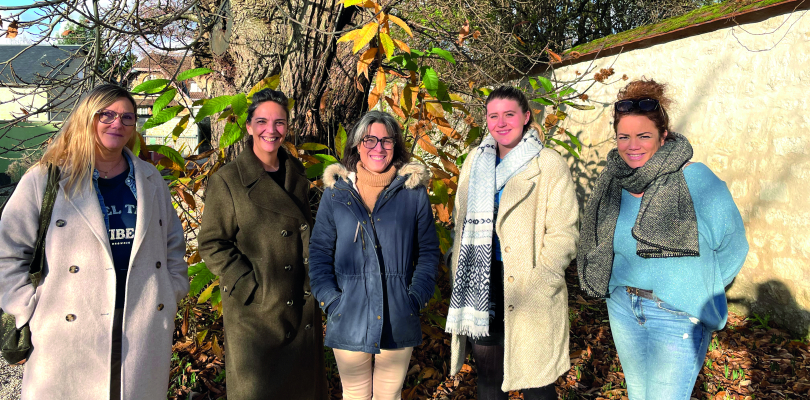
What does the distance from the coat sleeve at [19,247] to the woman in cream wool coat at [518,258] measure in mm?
1723

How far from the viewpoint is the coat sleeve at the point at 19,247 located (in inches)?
71.6

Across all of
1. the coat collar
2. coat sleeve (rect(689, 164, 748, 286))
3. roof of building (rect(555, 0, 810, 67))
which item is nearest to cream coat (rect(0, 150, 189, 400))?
the coat collar

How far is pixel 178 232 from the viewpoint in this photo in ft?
7.52

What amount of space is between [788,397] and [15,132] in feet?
67.0

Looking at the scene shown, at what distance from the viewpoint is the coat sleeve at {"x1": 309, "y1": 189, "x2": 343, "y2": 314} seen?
2211 millimetres

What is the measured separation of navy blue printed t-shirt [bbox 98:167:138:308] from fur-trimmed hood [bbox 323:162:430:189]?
2.76 feet

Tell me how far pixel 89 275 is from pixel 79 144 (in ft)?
1.71

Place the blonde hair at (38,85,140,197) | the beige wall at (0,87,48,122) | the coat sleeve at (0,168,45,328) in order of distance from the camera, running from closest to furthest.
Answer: the coat sleeve at (0,168,45,328), the blonde hair at (38,85,140,197), the beige wall at (0,87,48,122)

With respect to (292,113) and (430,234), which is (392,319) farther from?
(292,113)

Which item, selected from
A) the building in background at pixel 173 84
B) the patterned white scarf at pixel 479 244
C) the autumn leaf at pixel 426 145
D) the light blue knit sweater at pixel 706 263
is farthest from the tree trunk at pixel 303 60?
the light blue knit sweater at pixel 706 263

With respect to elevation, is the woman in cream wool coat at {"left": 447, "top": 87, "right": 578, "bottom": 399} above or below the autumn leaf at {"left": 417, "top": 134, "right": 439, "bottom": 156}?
below

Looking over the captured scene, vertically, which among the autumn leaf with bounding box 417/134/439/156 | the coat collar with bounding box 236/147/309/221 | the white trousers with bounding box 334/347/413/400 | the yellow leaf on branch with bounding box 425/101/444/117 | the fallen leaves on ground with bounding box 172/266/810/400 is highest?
the yellow leaf on branch with bounding box 425/101/444/117

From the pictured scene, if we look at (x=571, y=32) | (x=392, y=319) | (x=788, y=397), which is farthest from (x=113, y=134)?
(x=571, y=32)

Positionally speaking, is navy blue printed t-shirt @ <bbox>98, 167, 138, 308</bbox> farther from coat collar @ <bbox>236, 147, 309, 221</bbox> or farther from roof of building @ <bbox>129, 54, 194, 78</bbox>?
roof of building @ <bbox>129, 54, 194, 78</bbox>
